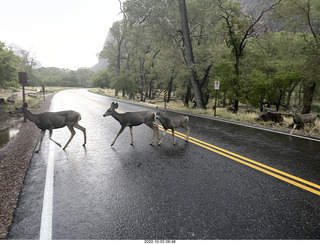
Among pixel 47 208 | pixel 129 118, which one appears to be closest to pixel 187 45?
pixel 129 118

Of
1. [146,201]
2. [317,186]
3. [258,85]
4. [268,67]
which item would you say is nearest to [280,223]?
[317,186]

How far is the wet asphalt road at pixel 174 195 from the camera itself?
2.39 metres

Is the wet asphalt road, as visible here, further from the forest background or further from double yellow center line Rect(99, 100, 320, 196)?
the forest background

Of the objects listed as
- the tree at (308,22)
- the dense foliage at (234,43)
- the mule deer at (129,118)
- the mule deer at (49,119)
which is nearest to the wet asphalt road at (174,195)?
the mule deer at (49,119)

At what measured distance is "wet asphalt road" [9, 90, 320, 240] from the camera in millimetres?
2391

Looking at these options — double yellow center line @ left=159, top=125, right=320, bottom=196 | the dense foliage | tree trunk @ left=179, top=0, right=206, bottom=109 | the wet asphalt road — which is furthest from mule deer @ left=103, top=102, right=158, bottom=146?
the dense foliage

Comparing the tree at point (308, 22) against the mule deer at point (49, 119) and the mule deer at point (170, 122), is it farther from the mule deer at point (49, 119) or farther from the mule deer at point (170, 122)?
the mule deer at point (49, 119)

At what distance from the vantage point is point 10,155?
212 inches

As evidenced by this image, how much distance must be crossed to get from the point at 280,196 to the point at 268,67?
67.7 feet

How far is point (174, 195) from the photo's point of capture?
3178 mm

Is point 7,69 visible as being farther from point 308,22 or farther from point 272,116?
point 308,22

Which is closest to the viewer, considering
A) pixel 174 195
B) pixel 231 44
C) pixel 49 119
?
pixel 174 195

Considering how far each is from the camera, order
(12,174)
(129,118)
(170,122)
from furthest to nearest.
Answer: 1. (170,122)
2. (129,118)
3. (12,174)

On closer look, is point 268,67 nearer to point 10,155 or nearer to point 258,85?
point 258,85
